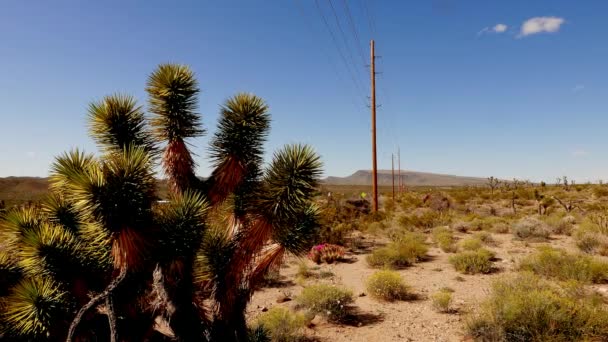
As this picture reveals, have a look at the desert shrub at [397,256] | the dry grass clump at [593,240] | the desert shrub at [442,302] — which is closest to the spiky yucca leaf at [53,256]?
the desert shrub at [442,302]

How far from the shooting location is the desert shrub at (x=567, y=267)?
788 cm

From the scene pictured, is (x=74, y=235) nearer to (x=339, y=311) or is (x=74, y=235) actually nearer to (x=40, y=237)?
(x=40, y=237)

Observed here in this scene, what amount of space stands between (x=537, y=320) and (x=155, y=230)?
5.34 metres

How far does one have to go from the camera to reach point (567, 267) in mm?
8016

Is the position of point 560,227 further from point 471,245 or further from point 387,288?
point 387,288

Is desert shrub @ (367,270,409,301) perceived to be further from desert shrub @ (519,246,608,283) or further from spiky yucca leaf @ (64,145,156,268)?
spiky yucca leaf @ (64,145,156,268)

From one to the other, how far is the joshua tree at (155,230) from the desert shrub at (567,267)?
22.4 ft

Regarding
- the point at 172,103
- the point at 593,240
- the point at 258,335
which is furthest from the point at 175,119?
the point at 593,240

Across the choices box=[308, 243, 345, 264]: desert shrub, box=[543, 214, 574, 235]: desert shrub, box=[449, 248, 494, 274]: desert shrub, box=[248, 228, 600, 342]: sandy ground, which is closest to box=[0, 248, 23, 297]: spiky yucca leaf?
box=[248, 228, 600, 342]: sandy ground

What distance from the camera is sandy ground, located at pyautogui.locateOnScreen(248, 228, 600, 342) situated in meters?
6.20

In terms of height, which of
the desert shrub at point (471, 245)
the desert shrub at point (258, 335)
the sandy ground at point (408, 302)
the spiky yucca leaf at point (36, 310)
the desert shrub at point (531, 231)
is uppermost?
the spiky yucca leaf at point (36, 310)

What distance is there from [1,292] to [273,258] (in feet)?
10.4

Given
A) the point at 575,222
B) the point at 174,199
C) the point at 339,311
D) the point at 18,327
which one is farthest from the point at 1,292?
the point at 575,222

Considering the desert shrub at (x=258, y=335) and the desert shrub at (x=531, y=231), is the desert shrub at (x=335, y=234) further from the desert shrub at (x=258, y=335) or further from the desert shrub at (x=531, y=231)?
the desert shrub at (x=258, y=335)
